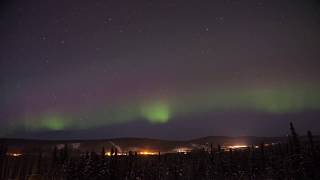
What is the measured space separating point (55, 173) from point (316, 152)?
12874 centimetres

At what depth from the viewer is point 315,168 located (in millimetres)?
103875

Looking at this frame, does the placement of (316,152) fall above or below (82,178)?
above

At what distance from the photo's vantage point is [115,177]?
14412 cm

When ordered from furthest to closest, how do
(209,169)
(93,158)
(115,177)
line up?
1. (209,169)
2. (115,177)
3. (93,158)

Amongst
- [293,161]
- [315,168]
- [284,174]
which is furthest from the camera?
[284,174]

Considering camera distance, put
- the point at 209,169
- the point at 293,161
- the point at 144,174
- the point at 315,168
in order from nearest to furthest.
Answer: the point at 315,168, the point at 293,161, the point at 144,174, the point at 209,169

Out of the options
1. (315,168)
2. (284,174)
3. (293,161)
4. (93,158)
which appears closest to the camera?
(315,168)

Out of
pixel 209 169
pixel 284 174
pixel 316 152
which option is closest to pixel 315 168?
pixel 316 152

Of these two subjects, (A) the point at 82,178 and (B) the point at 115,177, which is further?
(B) the point at 115,177

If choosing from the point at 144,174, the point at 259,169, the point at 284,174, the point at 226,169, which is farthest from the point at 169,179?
the point at 284,174

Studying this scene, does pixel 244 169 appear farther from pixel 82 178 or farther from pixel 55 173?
pixel 55 173

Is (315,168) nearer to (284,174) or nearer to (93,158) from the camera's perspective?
(284,174)

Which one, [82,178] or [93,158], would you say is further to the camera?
[93,158]

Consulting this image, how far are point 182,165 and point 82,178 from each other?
68555 millimetres
